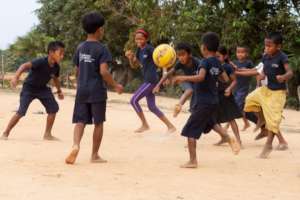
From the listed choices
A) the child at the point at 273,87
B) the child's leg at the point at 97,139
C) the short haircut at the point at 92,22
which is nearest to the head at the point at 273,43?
the child at the point at 273,87

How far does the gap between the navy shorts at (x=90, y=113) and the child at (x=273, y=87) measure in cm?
222

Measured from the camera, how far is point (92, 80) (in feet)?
23.3

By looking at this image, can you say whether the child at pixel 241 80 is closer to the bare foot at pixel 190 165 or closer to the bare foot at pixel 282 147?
the bare foot at pixel 282 147

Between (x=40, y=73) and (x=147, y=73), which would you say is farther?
(x=147, y=73)

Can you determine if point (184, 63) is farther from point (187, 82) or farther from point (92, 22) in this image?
point (92, 22)

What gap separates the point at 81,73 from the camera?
7.18 m

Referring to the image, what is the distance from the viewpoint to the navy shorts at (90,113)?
7137 millimetres

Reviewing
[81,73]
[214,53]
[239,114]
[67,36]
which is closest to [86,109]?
[81,73]

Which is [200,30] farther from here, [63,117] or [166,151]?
[166,151]

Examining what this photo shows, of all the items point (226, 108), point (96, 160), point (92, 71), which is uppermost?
point (92, 71)

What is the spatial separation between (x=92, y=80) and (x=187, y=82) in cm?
140

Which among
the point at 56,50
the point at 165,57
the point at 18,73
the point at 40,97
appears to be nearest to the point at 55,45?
the point at 56,50

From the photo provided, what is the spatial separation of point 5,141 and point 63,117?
4.61 metres

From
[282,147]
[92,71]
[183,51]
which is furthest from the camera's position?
[282,147]
